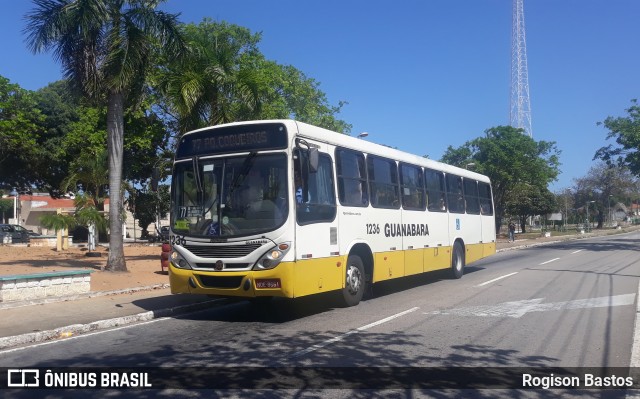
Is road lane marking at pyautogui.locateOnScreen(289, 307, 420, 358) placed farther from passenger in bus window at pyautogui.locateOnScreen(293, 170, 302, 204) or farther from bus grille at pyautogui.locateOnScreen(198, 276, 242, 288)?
passenger in bus window at pyautogui.locateOnScreen(293, 170, 302, 204)

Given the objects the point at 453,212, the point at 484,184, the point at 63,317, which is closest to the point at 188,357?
the point at 63,317

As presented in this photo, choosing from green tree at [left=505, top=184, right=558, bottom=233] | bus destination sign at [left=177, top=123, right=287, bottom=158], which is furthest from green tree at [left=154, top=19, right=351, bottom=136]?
green tree at [left=505, top=184, right=558, bottom=233]

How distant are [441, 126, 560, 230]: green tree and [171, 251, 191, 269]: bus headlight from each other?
3949 centimetres

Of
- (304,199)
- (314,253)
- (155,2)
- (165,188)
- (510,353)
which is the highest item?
(155,2)

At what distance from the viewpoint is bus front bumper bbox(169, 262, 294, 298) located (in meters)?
9.10

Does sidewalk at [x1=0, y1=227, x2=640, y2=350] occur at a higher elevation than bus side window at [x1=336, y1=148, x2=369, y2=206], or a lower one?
lower

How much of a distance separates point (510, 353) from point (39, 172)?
36.3m

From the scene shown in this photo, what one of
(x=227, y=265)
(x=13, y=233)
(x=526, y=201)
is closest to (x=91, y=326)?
(x=227, y=265)

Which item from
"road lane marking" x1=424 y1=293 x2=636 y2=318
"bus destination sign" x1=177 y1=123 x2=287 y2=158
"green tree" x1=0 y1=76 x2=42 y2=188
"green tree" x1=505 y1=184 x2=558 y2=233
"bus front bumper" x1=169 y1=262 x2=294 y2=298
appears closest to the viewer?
"bus front bumper" x1=169 y1=262 x2=294 y2=298

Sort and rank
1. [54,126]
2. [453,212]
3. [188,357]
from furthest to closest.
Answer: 1. [54,126]
2. [453,212]
3. [188,357]

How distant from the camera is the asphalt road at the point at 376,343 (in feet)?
20.8

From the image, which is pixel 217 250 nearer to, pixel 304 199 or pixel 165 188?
pixel 304 199

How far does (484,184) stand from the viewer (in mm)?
20125

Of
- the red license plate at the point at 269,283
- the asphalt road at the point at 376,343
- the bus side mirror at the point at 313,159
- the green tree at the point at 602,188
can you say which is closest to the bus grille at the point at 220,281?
the red license plate at the point at 269,283
